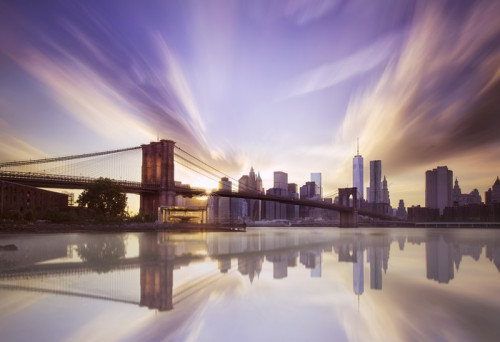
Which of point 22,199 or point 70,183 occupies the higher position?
point 70,183

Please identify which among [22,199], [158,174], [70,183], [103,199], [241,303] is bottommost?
[241,303]

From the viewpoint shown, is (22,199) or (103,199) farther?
(22,199)

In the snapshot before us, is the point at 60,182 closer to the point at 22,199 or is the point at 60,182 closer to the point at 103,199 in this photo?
the point at 103,199

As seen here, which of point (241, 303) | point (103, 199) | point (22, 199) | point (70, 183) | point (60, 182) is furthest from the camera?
point (22, 199)

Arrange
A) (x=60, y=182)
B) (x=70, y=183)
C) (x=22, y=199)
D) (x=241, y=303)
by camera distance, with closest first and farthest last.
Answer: (x=241, y=303) < (x=60, y=182) < (x=70, y=183) < (x=22, y=199)

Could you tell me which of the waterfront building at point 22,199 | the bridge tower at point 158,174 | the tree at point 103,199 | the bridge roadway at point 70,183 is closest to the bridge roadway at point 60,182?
the bridge roadway at point 70,183

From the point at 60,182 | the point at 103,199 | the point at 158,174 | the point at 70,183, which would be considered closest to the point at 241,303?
the point at 103,199

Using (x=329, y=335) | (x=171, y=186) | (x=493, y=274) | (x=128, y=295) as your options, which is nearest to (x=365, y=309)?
(x=329, y=335)

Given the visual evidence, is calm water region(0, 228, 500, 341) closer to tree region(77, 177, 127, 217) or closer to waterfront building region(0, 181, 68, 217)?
waterfront building region(0, 181, 68, 217)
